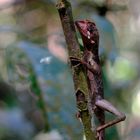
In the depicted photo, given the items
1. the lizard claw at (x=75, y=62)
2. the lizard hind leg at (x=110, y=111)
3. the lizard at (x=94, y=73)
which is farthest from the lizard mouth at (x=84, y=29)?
the lizard claw at (x=75, y=62)

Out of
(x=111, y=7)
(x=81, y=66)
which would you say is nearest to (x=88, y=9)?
(x=111, y=7)

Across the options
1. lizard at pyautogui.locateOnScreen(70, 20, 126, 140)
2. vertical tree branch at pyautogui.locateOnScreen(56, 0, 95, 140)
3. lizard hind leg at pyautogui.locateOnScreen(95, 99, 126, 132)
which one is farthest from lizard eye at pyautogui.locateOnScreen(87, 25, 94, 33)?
vertical tree branch at pyautogui.locateOnScreen(56, 0, 95, 140)

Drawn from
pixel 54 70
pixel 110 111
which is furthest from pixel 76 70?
pixel 54 70

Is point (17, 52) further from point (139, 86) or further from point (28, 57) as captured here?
point (139, 86)

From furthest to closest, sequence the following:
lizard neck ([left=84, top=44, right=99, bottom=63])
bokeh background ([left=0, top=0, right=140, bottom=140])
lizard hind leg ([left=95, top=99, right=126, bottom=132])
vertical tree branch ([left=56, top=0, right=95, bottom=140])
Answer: bokeh background ([left=0, top=0, right=140, bottom=140]) < lizard neck ([left=84, top=44, right=99, bottom=63]) < lizard hind leg ([left=95, top=99, right=126, bottom=132]) < vertical tree branch ([left=56, top=0, right=95, bottom=140])

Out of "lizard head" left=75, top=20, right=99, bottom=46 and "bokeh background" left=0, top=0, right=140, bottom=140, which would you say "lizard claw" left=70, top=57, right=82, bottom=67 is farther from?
"bokeh background" left=0, top=0, right=140, bottom=140

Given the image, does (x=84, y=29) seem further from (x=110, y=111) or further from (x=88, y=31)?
(x=110, y=111)

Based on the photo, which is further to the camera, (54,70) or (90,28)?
(54,70)
